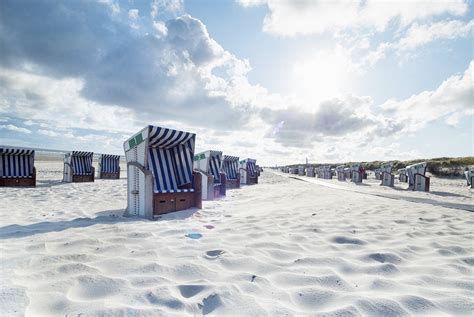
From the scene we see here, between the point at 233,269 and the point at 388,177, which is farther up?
the point at 388,177

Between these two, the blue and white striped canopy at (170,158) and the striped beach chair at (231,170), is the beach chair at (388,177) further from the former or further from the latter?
the blue and white striped canopy at (170,158)

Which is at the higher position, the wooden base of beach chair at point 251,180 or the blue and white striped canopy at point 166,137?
the blue and white striped canopy at point 166,137

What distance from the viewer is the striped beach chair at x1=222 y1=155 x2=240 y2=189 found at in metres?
14.2

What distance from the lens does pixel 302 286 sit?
7.39ft

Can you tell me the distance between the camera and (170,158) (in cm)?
666

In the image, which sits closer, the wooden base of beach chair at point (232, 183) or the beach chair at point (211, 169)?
the beach chair at point (211, 169)

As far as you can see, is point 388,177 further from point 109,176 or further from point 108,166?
point 108,166

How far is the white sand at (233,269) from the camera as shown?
192 cm

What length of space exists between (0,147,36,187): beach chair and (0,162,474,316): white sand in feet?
27.5

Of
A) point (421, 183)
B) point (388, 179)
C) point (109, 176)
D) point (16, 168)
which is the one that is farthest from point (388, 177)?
point (16, 168)

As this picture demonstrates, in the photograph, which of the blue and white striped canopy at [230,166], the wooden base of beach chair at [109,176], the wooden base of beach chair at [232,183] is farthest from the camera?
the wooden base of beach chair at [109,176]

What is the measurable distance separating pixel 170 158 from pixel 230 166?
8335mm

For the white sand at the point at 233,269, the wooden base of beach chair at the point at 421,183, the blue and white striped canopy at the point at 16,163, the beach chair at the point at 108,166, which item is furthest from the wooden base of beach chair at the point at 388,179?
the blue and white striped canopy at the point at 16,163

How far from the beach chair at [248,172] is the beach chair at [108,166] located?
8.66 m
